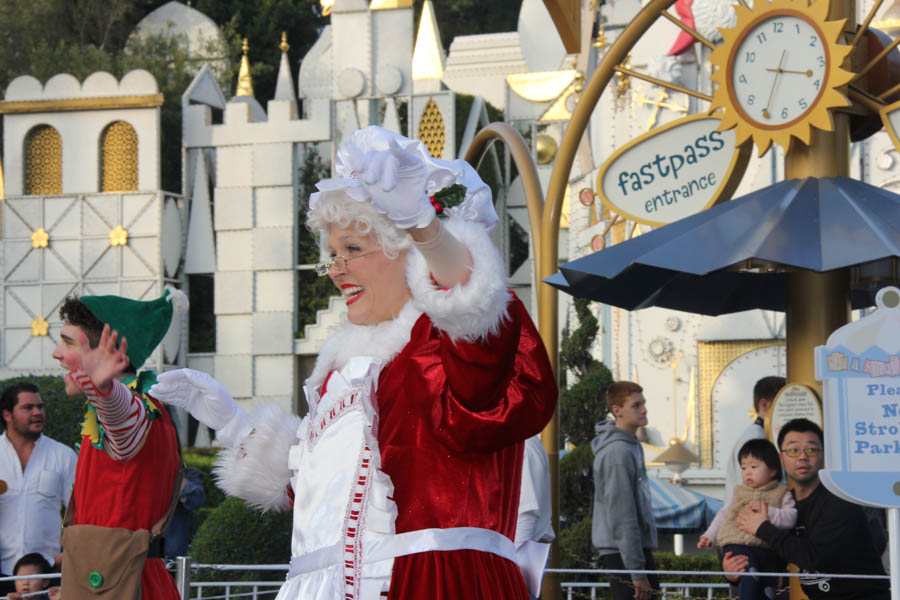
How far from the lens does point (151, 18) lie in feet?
100

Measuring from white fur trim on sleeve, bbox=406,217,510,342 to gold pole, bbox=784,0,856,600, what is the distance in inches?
139

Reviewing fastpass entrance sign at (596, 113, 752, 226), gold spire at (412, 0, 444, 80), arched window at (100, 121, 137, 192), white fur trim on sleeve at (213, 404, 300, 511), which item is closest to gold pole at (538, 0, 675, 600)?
fastpass entrance sign at (596, 113, 752, 226)

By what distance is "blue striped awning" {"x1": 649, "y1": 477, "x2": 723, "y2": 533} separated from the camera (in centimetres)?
1341

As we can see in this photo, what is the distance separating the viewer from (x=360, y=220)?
314 cm

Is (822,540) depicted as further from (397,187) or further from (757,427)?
(397,187)

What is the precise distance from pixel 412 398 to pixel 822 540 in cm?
280

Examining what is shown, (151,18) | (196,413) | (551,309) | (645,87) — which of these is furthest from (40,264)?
(196,413)

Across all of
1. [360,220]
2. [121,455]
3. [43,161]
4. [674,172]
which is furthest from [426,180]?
[43,161]

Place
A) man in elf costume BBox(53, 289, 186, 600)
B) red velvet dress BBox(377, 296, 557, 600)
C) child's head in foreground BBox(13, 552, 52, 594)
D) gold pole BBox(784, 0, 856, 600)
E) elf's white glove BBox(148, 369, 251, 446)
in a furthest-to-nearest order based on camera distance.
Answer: child's head in foreground BBox(13, 552, 52, 594) < gold pole BBox(784, 0, 856, 600) < man in elf costume BBox(53, 289, 186, 600) < elf's white glove BBox(148, 369, 251, 446) < red velvet dress BBox(377, 296, 557, 600)

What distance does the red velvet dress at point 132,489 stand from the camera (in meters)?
4.76

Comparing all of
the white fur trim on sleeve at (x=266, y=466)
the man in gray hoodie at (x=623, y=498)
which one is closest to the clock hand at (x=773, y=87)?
the man in gray hoodie at (x=623, y=498)

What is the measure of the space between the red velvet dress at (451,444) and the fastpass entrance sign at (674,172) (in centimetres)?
356

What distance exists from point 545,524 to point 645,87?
11.3 meters

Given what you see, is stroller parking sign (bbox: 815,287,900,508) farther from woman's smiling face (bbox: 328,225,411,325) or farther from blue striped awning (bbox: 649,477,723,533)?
blue striped awning (bbox: 649,477,723,533)
